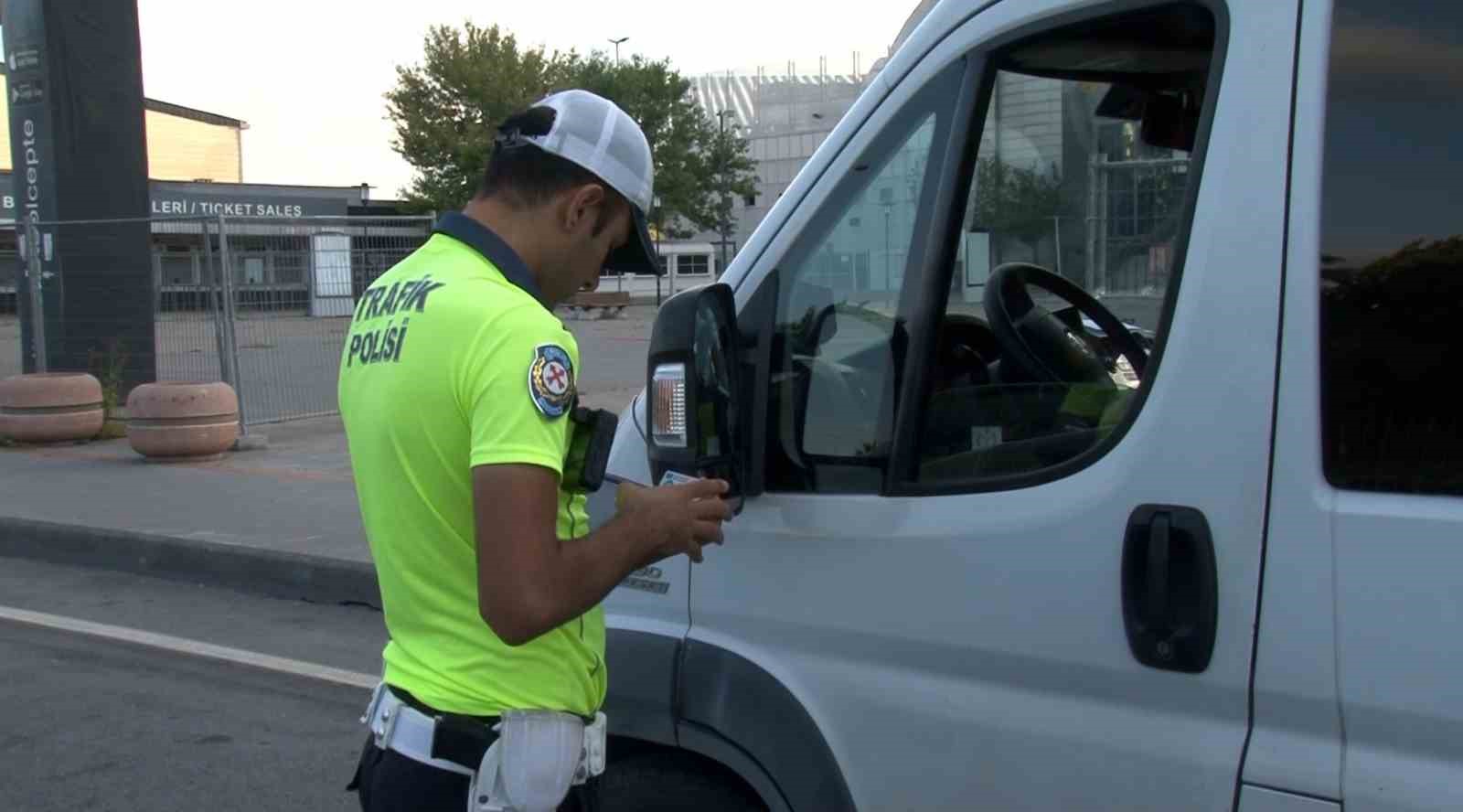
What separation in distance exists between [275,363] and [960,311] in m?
11.8

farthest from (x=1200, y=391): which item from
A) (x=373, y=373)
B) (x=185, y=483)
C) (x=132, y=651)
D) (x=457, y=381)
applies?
(x=185, y=483)

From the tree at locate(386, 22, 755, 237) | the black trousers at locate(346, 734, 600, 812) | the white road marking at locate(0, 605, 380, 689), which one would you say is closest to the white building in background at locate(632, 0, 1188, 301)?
the black trousers at locate(346, 734, 600, 812)

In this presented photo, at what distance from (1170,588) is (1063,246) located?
0.76m

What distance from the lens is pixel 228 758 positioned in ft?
17.7

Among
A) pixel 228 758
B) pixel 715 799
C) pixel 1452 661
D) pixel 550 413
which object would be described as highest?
pixel 550 413

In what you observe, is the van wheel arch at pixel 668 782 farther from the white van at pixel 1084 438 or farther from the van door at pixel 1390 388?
the van door at pixel 1390 388

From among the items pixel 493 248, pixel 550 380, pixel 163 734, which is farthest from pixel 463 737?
pixel 163 734

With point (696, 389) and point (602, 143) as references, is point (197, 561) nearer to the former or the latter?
point (696, 389)

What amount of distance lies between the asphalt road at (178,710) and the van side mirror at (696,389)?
2985mm

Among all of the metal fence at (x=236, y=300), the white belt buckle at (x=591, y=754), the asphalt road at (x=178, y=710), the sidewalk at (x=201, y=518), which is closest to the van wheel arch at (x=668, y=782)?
the white belt buckle at (x=591, y=754)

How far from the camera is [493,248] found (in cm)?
220

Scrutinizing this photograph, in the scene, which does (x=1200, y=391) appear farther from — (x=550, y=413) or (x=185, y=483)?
(x=185, y=483)

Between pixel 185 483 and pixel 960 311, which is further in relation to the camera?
pixel 185 483

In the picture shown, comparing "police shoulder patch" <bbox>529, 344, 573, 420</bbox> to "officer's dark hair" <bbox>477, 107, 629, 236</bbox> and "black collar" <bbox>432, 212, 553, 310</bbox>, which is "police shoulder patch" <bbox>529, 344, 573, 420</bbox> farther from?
"officer's dark hair" <bbox>477, 107, 629, 236</bbox>
